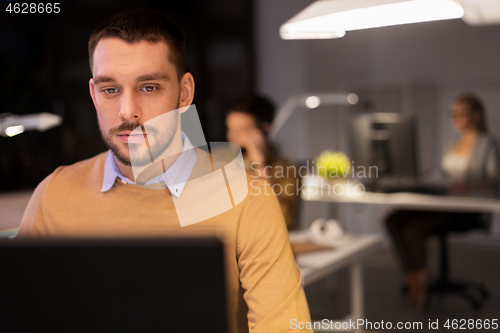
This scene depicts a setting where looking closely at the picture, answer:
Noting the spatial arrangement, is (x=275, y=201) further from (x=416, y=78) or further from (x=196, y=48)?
(x=416, y=78)

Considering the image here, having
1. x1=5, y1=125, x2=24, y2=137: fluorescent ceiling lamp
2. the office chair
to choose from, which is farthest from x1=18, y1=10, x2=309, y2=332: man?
the office chair

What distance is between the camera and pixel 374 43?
532cm

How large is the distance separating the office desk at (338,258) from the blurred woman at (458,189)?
93cm

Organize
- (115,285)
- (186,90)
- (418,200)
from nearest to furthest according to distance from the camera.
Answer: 1. (115,285)
2. (186,90)
3. (418,200)

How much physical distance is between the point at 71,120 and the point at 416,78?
393cm

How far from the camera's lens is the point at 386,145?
10.3ft

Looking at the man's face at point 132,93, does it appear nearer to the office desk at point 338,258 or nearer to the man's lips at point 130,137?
the man's lips at point 130,137

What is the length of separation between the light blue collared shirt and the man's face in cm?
5

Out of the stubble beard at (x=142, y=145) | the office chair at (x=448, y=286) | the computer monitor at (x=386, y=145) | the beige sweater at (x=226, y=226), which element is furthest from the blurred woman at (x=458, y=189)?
the stubble beard at (x=142, y=145)

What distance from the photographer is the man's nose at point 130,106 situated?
100 centimetres

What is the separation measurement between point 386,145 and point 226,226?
237cm

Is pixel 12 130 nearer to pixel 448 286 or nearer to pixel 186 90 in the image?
pixel 186 90

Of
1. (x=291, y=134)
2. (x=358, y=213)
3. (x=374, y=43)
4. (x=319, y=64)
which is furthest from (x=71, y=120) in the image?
(x=374, y=43)

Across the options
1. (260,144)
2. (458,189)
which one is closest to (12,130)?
(260,144)
